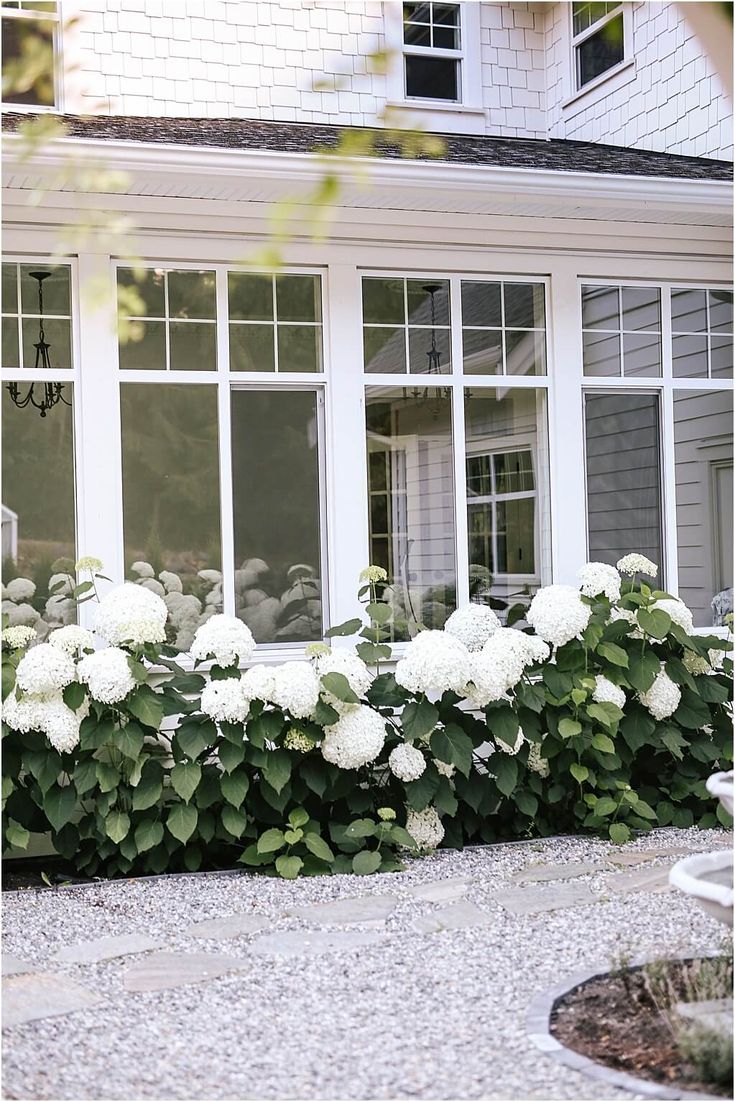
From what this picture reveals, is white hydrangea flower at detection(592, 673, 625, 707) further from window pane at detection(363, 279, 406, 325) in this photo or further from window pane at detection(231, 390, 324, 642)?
window pane at detection(363, 279, 406, 325)

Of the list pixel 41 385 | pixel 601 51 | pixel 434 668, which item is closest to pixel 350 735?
pixel 434 668

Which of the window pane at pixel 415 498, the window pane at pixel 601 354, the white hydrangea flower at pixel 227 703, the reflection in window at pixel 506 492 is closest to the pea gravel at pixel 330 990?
the white hydrangea flower at pixel 227 703

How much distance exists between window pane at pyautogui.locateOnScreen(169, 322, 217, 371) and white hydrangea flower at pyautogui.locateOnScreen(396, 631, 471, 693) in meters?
1.69

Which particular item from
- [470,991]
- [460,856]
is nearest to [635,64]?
[460,856]

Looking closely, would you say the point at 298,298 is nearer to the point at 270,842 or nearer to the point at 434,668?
the point at 434,668

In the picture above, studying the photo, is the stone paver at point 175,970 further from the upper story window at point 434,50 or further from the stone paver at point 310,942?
the upper story window at point 434,50

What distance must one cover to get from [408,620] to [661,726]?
4.27ft

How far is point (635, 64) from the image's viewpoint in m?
7.84

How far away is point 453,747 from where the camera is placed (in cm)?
478

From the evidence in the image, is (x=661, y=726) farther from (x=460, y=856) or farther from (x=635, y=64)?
(x=635, y=64)

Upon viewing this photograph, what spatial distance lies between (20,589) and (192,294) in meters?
1.56

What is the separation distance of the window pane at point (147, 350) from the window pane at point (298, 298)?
582mm

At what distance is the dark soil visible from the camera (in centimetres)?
264

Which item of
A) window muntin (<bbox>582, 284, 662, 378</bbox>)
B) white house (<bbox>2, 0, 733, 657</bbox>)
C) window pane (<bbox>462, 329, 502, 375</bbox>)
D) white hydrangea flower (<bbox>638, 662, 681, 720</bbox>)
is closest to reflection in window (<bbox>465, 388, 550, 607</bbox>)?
white house (<bbox>2, 0, 733, 657</bbox>)
